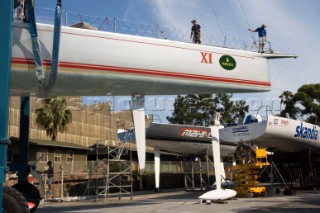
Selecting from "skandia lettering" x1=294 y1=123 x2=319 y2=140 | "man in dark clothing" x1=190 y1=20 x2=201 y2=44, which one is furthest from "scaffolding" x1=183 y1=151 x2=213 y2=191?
"man in dark clothing" x1=190 y1=20 x2=201 y2=44

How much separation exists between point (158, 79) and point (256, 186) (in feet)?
27.4

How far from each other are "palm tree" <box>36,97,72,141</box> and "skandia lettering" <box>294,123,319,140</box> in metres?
20.5

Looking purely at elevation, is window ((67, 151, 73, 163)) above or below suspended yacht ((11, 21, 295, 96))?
below

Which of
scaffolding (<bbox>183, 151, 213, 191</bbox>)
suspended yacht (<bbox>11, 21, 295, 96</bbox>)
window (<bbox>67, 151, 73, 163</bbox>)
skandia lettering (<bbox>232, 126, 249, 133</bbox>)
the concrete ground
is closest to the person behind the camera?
suspended yacht (<bbox>11, 21, 295, 96</bbox>)

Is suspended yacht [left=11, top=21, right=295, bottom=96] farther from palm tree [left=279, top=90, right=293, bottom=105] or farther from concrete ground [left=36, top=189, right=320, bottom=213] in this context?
palm tree [left=279, top=90, right=293, bottom=105]

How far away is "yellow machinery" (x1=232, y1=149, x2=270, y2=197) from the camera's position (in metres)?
16.2

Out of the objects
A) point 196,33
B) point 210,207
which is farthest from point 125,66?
point 210,207

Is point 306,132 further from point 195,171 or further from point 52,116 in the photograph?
point 52,116

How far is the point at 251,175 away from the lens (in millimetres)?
16531

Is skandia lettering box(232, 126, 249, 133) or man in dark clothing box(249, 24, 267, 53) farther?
skandia lettering box(232, 126, 249, 133)

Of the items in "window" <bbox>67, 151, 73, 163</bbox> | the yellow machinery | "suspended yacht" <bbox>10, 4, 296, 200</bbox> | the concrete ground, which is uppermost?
"suspended yacht" <bbox>10, 4, 296, 200</bbox>

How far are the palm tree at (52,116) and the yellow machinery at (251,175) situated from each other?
20.7 meters

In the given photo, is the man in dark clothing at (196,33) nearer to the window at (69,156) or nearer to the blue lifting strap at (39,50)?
the blue lifting strap at (39,50)

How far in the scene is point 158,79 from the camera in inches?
398
